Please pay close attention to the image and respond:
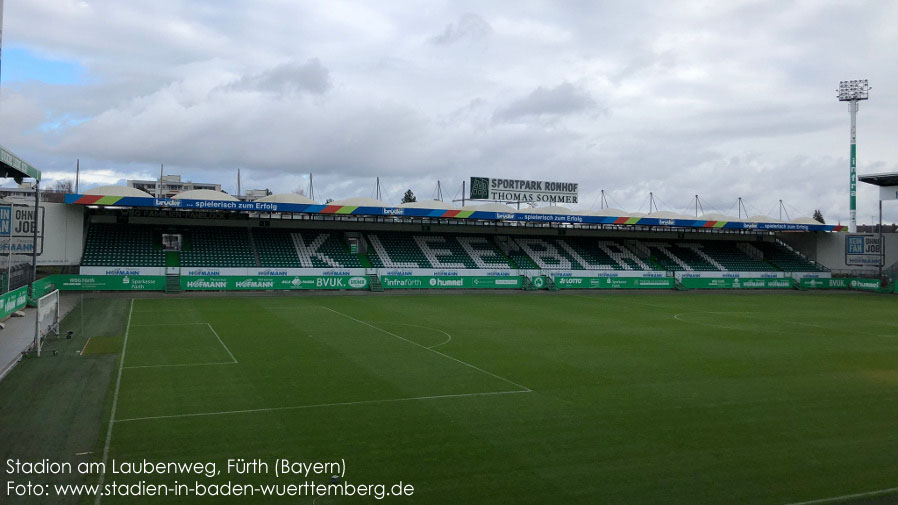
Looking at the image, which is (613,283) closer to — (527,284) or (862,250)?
(527,284)

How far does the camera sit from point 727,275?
55.0 metres

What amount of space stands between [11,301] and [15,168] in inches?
278

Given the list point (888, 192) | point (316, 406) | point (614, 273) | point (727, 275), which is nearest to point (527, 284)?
point (614, 273)

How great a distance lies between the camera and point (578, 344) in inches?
929

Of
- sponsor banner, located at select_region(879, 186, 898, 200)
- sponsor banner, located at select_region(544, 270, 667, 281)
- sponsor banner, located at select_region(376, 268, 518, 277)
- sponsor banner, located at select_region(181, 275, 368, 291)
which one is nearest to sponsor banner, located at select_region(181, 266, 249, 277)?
sponsor banner, located at select_region(181, 275, 368, 291)

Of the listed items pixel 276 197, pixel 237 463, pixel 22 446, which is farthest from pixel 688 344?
pixel 276 197

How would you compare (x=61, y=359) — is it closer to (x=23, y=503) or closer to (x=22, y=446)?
(x=22, y=446)

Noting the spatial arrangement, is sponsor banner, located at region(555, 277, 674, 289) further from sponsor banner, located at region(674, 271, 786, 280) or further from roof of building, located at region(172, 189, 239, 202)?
roof of building, located at region(172, 189, 239, 202)

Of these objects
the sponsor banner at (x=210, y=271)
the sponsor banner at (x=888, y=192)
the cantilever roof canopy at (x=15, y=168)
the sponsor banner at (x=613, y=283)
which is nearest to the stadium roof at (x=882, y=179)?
the sponsor banner at (x=888, y=192)

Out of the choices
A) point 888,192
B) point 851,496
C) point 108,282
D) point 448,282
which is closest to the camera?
point 851,496

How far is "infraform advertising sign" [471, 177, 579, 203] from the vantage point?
180 ft

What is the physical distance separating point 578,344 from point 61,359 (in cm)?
1702

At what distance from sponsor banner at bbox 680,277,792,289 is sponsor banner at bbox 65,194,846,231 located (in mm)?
5589

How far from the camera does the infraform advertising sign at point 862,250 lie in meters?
60.4
